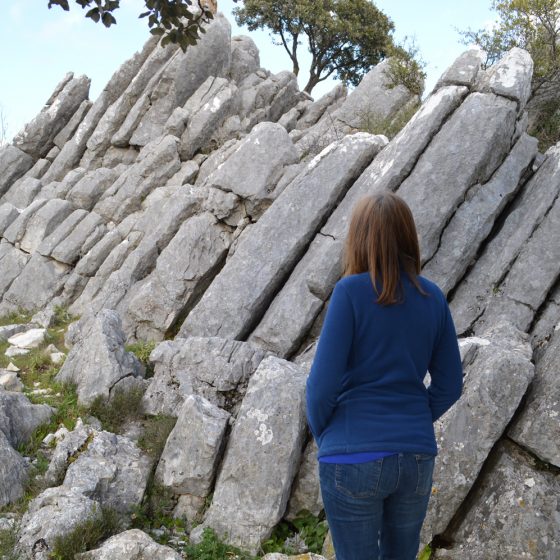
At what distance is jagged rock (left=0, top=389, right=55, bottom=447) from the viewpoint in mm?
9164

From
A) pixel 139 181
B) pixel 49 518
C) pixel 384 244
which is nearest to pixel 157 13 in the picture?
pixel 384 244

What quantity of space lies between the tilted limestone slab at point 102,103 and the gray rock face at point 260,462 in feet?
68.3

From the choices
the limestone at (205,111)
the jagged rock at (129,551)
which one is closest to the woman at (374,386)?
the jagged rock at (129,551)

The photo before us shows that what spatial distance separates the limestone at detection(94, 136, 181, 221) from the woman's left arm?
18830 millimetres

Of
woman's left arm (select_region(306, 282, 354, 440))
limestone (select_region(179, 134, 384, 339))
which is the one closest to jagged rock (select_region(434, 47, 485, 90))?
limestone (select_region(179, 134, 384, 339))

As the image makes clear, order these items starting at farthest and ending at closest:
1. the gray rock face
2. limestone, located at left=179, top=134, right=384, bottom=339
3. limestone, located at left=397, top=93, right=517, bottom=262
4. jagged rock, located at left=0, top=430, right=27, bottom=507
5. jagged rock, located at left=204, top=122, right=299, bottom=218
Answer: jagged rock, located at left=204, top=122, right=299, bottom=218 < limestone, located at left=179, top=134, right=384, bottom=339 < limestone, located at left=397, top=93, right=517, bottom=262 < jagged rock, located at left=0, top=430, right=27, bottom=507 < the gray rock face

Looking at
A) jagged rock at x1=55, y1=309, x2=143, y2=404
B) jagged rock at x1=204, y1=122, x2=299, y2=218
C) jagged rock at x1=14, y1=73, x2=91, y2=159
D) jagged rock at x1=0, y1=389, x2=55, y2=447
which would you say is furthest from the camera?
jagged rock at x1=14, y1=73, x2=91, y2=159

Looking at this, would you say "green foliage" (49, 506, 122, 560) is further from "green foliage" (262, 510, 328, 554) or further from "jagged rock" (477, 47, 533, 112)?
"jagged rock" (477, 47, 533, 112)

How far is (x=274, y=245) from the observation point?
46.0 ft

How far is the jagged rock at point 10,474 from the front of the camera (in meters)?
7.82

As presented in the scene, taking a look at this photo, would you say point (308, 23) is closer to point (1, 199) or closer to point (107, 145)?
point (107, 145)

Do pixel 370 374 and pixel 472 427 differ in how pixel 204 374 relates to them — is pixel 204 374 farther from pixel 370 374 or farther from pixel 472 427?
pixel 370 374

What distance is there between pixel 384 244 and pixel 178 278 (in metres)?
12.4

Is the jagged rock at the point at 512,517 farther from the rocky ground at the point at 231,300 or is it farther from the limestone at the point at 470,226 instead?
the limestone at the point at 470,226
